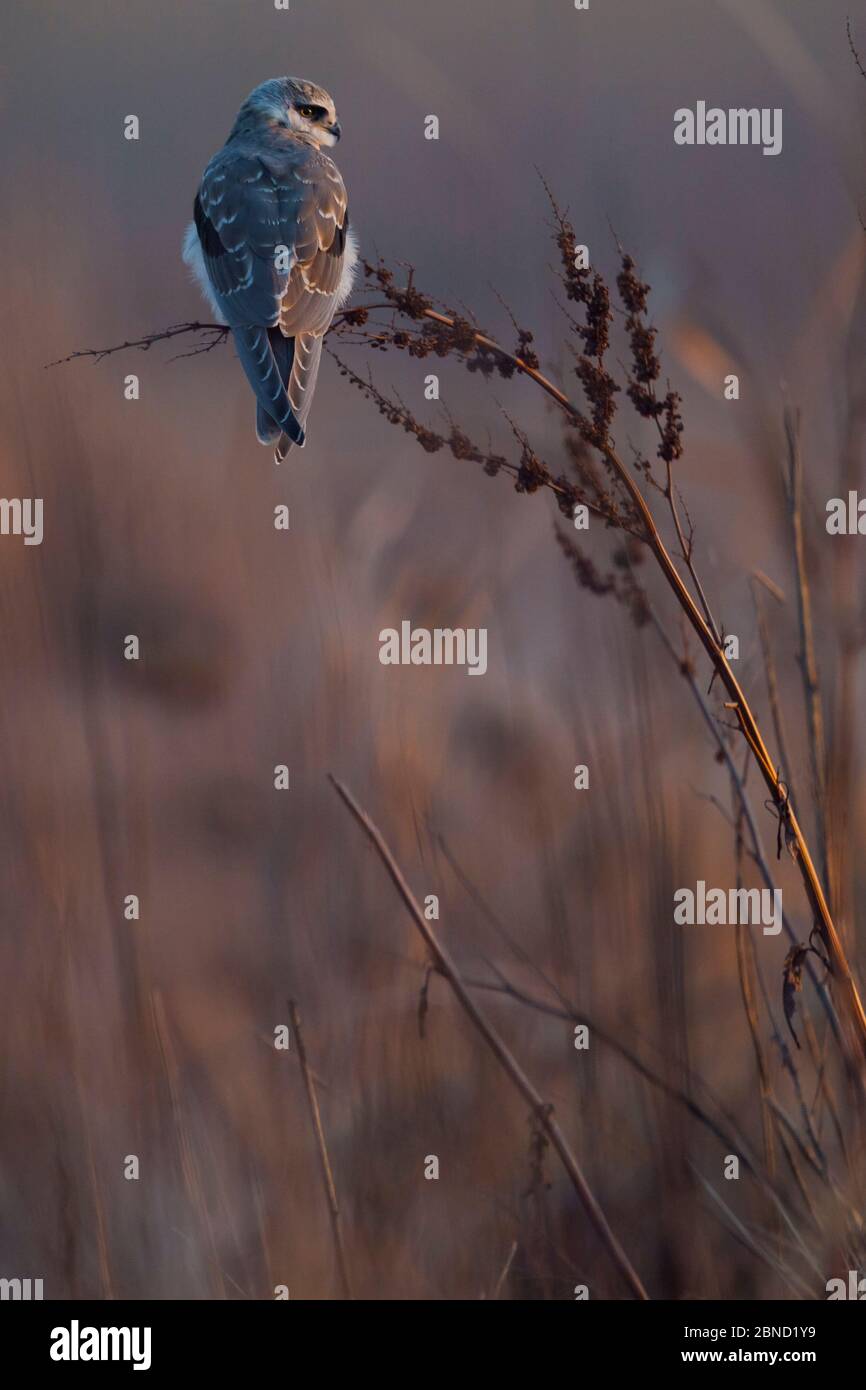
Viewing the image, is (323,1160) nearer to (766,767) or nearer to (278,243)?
(766,767)

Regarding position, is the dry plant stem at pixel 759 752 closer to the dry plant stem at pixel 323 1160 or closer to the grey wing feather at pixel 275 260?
the grey wing feather at pixel 275 260

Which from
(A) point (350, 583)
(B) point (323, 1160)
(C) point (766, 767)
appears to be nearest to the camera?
(C) point (766, 767)

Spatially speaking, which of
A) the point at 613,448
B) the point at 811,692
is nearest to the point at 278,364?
the point at 613,448

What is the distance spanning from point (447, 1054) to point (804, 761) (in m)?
0.71

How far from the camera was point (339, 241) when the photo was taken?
1733 mm

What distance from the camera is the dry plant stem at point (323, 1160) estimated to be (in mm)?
1620

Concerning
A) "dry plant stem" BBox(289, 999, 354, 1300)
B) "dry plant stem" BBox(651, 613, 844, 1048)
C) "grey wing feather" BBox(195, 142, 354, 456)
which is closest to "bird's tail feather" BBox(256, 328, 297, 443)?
"grey wing feather" BBox(195, 142, 354, 456)

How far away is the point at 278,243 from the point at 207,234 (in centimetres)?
13

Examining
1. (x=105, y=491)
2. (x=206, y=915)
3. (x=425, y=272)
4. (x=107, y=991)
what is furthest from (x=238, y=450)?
(x=107, y=991)

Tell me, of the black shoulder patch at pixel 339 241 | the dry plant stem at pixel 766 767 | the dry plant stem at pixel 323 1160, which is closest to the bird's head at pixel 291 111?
the black shoulder patch at pixel 339 241

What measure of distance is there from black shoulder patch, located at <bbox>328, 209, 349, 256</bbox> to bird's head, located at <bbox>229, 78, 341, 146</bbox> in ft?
0.40

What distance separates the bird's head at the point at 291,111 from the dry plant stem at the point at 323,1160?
4.32 feet

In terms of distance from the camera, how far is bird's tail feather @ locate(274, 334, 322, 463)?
1597mm

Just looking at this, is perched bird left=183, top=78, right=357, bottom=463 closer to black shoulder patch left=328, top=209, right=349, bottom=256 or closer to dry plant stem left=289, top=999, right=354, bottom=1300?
black shoulder patch left=328, top=209, right=349, bottom=256
